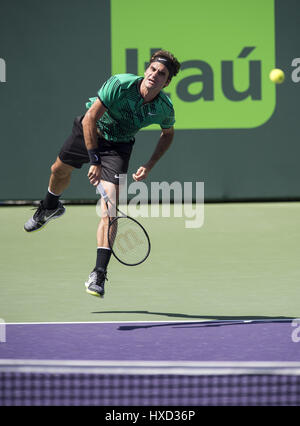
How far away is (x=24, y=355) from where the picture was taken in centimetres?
392

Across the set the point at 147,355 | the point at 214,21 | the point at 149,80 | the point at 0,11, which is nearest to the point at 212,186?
the point at 214,21

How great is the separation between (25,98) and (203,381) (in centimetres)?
736

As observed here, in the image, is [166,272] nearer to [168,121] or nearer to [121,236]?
[121,236]

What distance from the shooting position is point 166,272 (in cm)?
628

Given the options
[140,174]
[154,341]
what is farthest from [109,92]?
[154,341]

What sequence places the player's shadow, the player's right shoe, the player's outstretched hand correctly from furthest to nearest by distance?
the player's right shoe, the player's outstretched hand, the player's shadow

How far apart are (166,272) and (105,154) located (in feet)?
4.59

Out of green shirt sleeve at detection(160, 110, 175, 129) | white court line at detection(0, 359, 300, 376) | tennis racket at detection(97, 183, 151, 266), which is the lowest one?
white court line at detection(0, 359, 300, 376)

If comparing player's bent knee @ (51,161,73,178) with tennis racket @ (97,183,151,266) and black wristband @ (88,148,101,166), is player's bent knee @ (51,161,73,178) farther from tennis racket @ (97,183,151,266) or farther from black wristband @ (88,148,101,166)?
black wristband @ (88,148,101,166)

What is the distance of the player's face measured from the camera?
485 cm

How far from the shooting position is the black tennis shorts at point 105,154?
505 cm

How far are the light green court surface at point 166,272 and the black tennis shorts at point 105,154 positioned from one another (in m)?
0.79

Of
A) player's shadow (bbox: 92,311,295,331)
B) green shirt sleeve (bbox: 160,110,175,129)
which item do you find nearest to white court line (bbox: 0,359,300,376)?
player's shadow (bbox: 92,311,295,331)

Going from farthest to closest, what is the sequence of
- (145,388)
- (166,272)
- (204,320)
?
(166,272) → (204,320) → (145,388)
